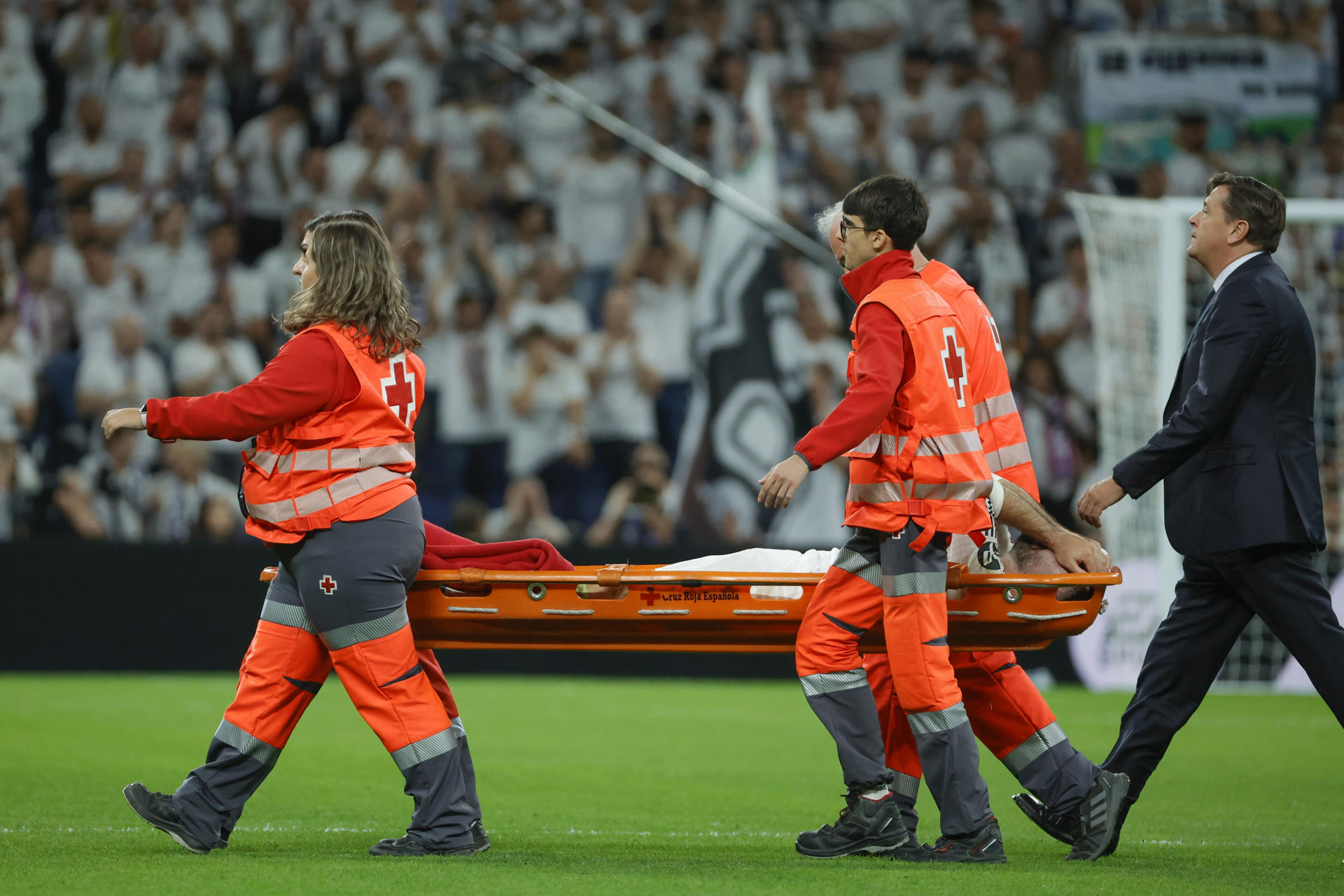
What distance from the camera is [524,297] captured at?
1216 centimetres

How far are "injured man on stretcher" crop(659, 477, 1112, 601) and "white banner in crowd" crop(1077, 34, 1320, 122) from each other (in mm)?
9834

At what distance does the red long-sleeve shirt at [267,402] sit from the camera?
407 centimetres

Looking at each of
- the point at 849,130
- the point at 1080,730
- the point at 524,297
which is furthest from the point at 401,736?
the point at 849,130

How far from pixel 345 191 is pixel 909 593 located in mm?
9298

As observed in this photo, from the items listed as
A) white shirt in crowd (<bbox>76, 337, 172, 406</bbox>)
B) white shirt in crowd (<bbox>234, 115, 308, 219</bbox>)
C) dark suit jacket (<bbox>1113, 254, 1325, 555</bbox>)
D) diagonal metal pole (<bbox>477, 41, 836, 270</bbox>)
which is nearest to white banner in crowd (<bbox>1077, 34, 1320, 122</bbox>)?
diagonal metal pole (<bbox>477, 41, 836, 270</bbox>)

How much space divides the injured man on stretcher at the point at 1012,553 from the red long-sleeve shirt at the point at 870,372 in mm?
491

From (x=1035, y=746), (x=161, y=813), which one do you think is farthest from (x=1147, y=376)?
(x=161, y=813)

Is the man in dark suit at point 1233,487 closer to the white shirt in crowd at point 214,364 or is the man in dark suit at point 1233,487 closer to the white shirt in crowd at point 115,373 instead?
the white shirt in crowd at point 214,364

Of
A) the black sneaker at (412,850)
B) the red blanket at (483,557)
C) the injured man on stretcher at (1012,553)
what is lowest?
the black sneaker at (412,850)

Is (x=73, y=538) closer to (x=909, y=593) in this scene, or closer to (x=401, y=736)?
(x=401, y=736)

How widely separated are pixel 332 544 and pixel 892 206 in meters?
1.80

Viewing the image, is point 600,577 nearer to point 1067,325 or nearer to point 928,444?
point 928,444

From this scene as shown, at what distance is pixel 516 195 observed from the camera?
12.7 metres

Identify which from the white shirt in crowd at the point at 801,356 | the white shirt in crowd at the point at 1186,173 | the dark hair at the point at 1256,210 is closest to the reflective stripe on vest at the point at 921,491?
the dark hair at the point at 1256,210
